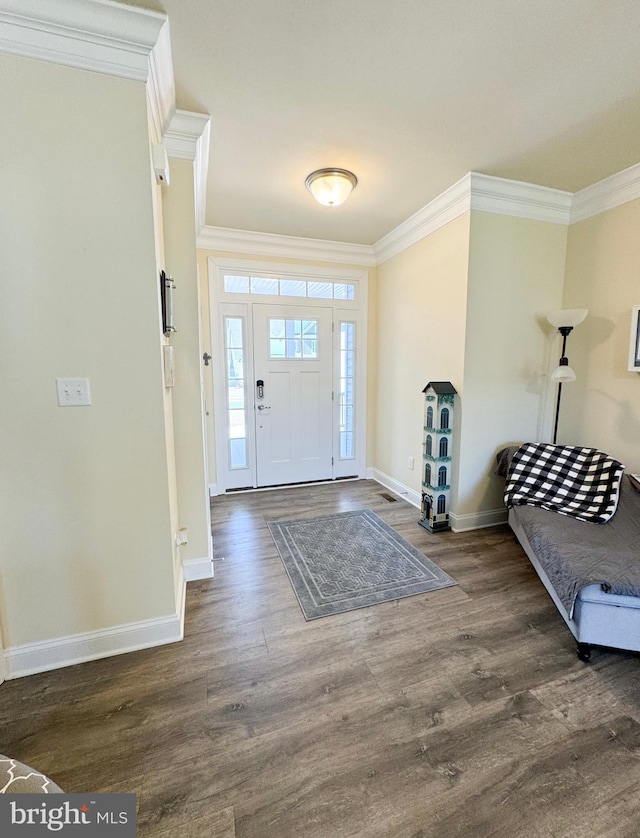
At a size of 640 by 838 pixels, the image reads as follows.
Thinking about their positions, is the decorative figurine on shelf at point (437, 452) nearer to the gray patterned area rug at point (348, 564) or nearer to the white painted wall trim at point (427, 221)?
A: the gray patterned area rug at point (348, 564)

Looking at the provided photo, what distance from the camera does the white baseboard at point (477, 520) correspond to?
2.99m

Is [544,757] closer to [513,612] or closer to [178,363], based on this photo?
[513,612]

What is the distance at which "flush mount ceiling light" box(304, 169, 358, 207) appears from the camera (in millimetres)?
2473

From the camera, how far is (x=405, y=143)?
2.19 metres

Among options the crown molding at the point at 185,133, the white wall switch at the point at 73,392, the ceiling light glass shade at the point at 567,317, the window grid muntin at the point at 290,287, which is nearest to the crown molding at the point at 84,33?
the crown molding at the point at 185,133

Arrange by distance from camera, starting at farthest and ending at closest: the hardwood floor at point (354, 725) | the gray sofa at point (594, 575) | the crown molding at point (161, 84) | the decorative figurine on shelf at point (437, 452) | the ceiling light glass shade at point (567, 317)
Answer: the decorative figurine on shelf at point (437, 452)
the ceiling light glass shade at point (567, 317)
the gray sofa at point (594, 575)
the crown molding at point (161, 84)
the hardwood floor at point (354, 725)

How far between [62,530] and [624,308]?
3.65 meters

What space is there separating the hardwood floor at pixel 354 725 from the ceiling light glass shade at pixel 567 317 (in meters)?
1.89

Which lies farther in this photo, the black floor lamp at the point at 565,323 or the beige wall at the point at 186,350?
the black floor lamp at the point at 565,323

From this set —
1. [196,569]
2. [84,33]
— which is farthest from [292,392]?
[84,33]

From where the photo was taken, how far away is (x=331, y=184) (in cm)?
250

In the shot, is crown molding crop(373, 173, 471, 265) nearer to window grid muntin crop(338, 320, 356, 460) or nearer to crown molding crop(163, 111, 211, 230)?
window grid muntin crop(338, 320, 356, 460)

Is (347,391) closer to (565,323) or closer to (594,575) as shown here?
(565,323)

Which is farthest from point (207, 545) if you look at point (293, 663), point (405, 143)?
point (405, 143)
